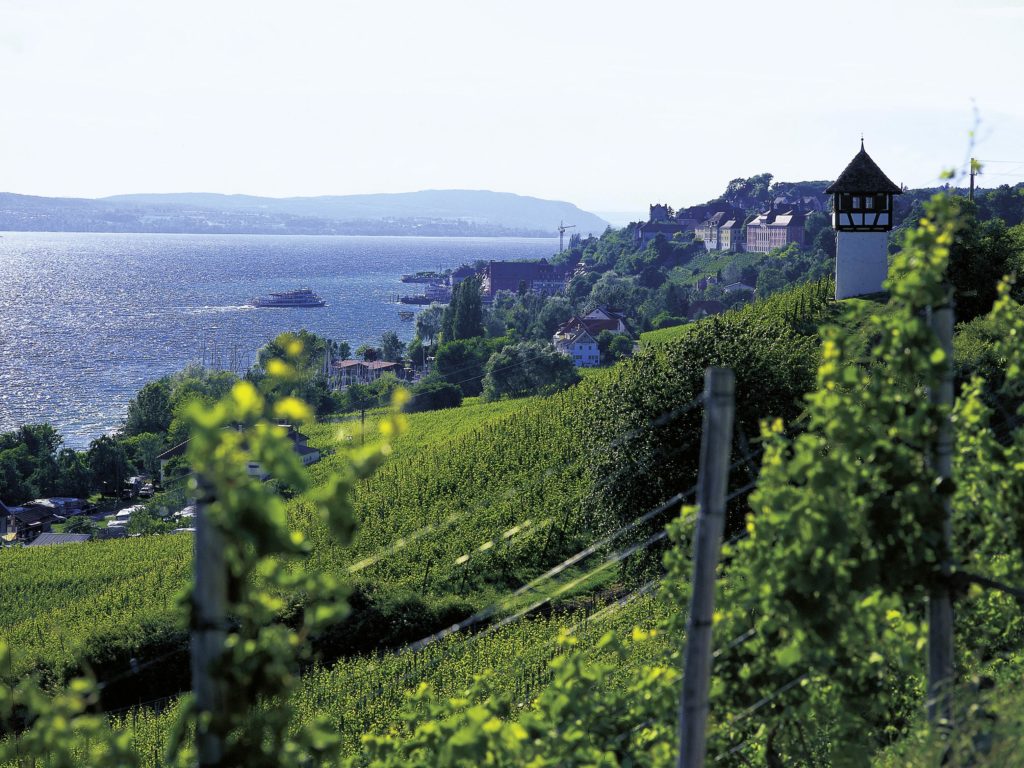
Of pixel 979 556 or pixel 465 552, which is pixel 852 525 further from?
pixel 465 552

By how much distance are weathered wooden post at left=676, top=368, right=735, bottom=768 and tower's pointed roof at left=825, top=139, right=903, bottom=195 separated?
2906 centimetres

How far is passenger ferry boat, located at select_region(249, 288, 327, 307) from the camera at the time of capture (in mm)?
170875

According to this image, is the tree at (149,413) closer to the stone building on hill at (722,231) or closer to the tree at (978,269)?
the tree at (978,269)

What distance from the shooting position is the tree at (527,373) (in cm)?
6550

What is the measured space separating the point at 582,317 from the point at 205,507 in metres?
102

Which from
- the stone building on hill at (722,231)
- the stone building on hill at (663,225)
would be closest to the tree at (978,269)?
the stone building on hill at (722,231)

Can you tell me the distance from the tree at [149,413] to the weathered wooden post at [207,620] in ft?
224

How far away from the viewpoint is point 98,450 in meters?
60.2

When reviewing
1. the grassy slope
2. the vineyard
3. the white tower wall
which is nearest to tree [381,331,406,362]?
the grassy slope

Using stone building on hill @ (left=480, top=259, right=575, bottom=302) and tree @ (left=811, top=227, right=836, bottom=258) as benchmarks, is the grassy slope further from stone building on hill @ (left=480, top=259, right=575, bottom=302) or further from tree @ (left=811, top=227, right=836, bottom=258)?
stone building on hill @ (left=480, top=259, right=575, bottom=302)

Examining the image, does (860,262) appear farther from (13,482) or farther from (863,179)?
(13,482)

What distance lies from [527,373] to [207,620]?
209 feet

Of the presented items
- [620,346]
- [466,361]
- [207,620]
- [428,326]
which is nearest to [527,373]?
[466,361]

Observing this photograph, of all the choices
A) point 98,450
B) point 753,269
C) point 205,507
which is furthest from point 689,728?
point 753,269
